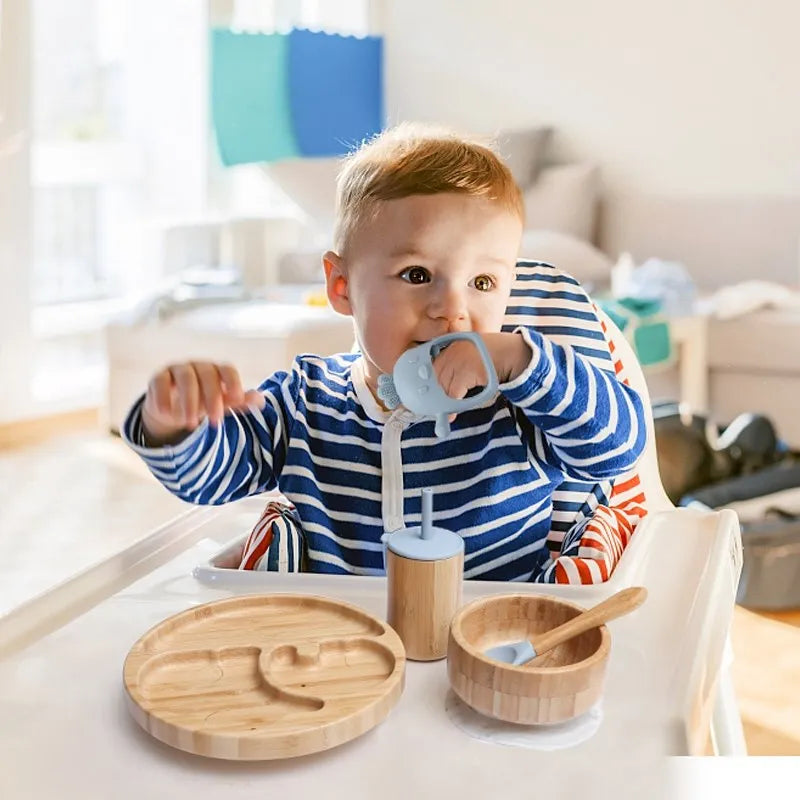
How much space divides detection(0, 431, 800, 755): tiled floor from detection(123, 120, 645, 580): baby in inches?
36.3

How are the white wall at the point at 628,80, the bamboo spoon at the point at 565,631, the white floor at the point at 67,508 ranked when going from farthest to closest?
the white wall at the point at 628,80 → the white floor at the point at 67,508 → the bamboo spoon at the point at 565,631

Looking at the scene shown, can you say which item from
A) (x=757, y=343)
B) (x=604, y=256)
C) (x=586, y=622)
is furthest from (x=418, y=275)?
(x=604, y=256)

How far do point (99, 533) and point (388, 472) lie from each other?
1876 mm

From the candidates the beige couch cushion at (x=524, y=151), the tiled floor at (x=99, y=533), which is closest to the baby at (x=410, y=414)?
the tiled floor at (x=99, y=533)

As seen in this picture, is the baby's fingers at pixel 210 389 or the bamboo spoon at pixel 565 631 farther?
the baby's fingers at pixel 210 389

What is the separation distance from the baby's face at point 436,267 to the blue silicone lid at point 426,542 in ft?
0.70

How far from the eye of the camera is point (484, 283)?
996 mm

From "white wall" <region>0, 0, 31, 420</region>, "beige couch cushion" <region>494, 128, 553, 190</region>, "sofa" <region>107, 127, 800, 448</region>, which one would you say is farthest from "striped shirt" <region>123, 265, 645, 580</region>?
"beige couch cushion" <region>494, 128, 553, 190</region>

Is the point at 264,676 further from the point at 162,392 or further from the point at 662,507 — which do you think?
the point at 662,507

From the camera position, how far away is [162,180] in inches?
183

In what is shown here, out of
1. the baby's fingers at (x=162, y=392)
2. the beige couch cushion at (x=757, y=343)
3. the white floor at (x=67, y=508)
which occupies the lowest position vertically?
the white floor at (x=67, y=508)

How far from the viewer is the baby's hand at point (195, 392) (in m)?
0.89

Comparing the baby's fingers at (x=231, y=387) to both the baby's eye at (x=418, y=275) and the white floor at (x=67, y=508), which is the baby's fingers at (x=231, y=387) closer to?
the baby's eye at (x=418, y=275)

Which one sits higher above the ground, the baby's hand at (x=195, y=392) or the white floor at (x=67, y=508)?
the baby's hand at (x=195, y=392)
